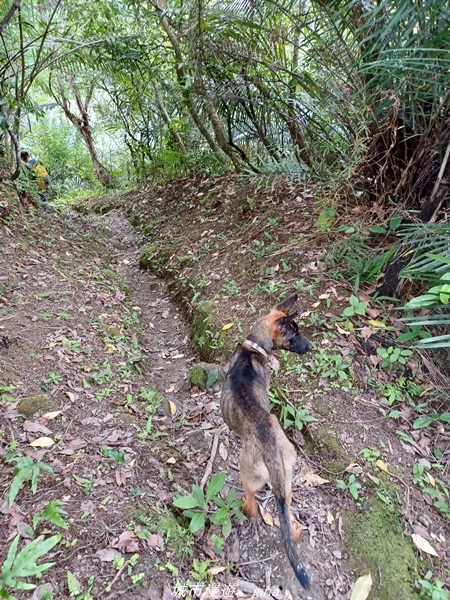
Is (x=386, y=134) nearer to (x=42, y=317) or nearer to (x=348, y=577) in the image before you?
(x=348, y=577)

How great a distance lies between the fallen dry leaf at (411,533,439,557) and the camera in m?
2.47

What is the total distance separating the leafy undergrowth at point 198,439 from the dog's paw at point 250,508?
0.05 m

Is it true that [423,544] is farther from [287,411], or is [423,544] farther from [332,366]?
[332,366]

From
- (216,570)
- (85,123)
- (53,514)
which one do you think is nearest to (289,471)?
(216,570)

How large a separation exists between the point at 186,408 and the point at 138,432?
0.61 metres

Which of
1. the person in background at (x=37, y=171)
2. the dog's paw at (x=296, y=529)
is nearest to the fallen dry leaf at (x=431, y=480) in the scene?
the dog's paw at (x=296, y=529)

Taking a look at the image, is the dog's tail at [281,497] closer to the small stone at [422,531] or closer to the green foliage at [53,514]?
the small stone at [422,531]

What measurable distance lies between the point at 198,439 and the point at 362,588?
5.15 ft

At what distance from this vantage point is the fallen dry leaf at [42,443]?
2.79 metres

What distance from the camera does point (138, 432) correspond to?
3219 mm

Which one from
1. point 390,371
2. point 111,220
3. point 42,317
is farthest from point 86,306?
point 111,220

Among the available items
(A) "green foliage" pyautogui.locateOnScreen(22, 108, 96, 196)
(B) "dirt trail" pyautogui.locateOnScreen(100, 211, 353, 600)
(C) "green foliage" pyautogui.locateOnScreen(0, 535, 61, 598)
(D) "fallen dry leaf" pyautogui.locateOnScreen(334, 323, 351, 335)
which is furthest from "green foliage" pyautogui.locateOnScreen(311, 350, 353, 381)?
(A) "green foliage" pyautogui.locateOnScreen(22, 108, 96, 196)

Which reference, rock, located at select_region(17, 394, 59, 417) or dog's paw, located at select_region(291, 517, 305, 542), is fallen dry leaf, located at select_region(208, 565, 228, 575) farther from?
rock, located at select_region(17, 394, 59, 417)

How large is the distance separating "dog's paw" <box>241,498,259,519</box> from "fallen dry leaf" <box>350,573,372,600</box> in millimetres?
712
